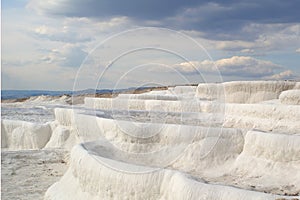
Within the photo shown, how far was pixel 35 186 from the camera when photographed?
1179cm

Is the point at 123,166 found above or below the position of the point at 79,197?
above

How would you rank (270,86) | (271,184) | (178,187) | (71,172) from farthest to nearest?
(270,86) → (71,172) → (271,184) → (178,187)

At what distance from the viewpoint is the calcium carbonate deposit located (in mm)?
7590

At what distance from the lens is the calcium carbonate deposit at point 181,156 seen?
7590mm

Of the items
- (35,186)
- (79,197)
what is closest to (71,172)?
(79,197)

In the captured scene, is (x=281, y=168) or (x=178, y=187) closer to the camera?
(x=178, y=187)

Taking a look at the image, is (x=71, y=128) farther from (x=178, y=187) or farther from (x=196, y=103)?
(x=178, y=187)

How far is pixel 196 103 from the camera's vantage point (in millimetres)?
17844

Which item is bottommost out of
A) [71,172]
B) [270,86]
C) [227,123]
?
[71,172]

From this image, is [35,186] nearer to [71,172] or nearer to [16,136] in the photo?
[71,172]

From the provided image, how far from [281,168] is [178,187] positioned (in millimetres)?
3471

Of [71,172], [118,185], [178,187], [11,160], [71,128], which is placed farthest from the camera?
[71,128]

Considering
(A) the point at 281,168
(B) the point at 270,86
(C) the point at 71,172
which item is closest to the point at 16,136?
(C) the point at 71,172

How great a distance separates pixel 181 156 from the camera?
10.9 meters
